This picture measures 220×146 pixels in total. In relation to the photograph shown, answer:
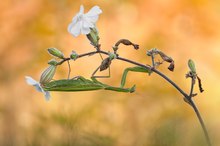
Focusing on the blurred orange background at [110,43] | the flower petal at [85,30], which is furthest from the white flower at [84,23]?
the blurred orange background at [110,43]

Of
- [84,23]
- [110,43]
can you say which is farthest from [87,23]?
[110,43]

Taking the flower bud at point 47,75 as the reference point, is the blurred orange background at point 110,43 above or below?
above

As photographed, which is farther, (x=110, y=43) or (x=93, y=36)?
(x=110, y=43)

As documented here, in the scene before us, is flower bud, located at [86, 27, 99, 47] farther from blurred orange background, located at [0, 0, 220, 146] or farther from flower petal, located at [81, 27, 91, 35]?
blurred orange background, located at [0, 0, 220, 146]

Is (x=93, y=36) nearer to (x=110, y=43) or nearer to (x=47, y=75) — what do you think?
(x=47, y=75)

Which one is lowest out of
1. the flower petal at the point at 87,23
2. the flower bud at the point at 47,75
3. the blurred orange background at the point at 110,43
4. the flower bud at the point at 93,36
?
the flower bud at the point at 47,75

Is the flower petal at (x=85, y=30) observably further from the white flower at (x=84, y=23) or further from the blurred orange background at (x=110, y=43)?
the blurred orange background at (x=110, y=43)

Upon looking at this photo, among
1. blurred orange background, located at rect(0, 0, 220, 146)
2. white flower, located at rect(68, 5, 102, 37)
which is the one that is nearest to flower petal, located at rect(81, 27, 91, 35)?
white flower, located at rect(68, 5, 102, 37)

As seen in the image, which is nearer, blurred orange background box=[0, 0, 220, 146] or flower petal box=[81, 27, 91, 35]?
flower petal box=[81, 27, 91, 35]

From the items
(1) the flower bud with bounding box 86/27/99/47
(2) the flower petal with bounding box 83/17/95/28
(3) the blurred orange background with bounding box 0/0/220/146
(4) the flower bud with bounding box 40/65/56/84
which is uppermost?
(3) the blurred orange background with bounding box 0/0/220/146

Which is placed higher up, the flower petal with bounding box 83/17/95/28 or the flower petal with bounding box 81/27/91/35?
the flower petal with bounding box 83/17/95/28

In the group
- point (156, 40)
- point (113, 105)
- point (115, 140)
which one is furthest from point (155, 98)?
point (115, 140)

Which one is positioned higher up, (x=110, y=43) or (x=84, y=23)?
(x=110, y=43)
